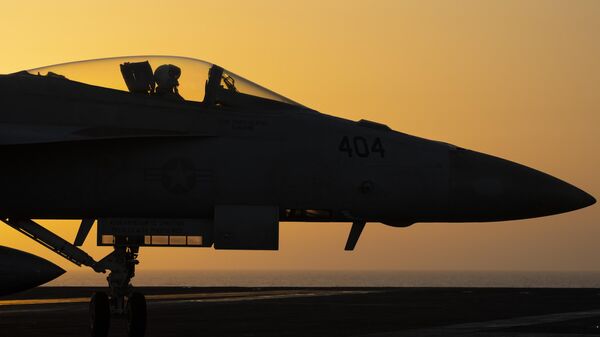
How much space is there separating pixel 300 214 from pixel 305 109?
1.59 metres

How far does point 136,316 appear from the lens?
1606 cm

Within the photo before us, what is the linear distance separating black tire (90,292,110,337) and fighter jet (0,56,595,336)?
0.98m

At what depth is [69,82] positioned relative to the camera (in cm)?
1574

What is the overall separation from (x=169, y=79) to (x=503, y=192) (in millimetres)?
4886

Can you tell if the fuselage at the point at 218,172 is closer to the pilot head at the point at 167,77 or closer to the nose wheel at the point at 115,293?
the pilot head at the point at 167,77

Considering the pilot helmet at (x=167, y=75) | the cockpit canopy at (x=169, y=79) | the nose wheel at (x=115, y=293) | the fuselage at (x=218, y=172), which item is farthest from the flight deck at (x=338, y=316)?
the pilot helmet at (x=167, y=75)

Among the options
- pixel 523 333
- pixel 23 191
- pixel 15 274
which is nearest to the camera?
pixel 23 191

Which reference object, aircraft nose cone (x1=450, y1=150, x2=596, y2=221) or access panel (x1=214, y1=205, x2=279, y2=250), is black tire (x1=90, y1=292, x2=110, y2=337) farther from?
aircraft nose cone (x1=450, y1=150, x2=596, y2=221)

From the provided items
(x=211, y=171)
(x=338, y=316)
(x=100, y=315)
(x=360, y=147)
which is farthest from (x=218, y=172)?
(x=338, y=316)

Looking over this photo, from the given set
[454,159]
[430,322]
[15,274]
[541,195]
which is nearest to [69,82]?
[15,274]

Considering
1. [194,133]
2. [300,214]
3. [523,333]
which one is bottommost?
[523,333]

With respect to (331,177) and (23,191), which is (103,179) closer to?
(23,191)

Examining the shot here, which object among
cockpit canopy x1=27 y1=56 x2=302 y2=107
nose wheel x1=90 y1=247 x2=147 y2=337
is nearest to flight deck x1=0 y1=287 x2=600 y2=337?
nose wheel x1=90 y1=247 x2=147 y2=337

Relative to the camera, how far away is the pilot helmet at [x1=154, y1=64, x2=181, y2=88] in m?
15.8
